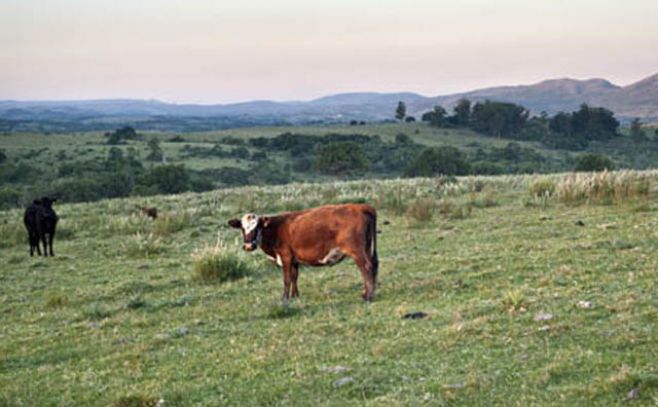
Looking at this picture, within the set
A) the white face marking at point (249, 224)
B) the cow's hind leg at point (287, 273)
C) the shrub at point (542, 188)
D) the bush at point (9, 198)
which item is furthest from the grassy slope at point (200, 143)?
the cow's hind leg at point (287, 273)

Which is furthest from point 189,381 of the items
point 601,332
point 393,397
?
point 601,332

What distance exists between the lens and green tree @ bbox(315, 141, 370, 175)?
6800cm

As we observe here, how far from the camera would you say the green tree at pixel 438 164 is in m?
62.6

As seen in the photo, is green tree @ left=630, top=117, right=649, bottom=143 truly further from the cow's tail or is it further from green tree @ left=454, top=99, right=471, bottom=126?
the cow's tail

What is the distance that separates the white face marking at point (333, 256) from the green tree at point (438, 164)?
167 ft

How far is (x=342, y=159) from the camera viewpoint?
223 ft

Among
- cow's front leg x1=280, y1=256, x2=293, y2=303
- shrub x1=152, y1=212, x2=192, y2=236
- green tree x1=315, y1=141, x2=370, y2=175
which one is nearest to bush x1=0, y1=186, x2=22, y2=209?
shrub x1=152, y1=212, x2=192, y2=236

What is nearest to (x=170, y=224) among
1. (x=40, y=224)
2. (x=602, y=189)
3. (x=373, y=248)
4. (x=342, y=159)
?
(x=40, y=224)

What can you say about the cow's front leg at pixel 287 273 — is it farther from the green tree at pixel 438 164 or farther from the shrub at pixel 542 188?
the green tree at pixel 438 164

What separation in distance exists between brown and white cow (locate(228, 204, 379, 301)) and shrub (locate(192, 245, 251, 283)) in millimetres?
2308

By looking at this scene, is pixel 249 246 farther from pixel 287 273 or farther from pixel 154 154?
pixel 154 154

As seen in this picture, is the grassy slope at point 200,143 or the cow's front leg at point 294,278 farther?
the grassy slope at point 200,143

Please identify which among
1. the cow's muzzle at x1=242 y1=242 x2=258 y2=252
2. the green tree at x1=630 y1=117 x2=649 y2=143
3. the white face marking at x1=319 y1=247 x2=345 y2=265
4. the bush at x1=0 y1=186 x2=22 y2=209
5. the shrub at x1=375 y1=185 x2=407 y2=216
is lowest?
the bush at x1=0 y1=186 x2=22 y2=209

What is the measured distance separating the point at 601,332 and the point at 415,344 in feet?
6.37
